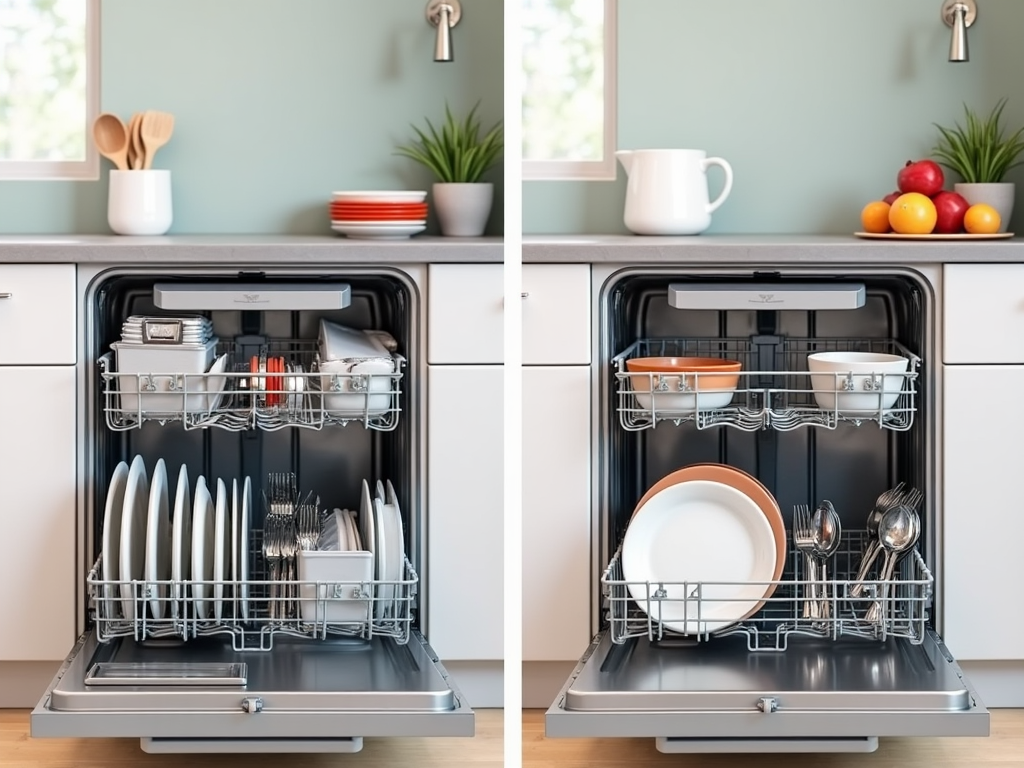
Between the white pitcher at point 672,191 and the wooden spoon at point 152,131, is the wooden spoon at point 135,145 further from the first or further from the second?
the white pitcher at point 672,191

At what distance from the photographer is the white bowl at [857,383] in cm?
189

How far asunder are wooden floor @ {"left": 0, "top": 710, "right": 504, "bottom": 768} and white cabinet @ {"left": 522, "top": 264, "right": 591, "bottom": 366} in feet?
2.23

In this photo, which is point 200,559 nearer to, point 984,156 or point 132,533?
point 132,533

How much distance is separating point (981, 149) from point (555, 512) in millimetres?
1136

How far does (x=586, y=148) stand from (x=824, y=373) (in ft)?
2.68

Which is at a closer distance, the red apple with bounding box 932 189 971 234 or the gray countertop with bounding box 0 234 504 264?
the gray countertop with bounding box 0 234 504 264

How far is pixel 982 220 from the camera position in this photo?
6.78 ft

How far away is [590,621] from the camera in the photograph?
200 centimetres

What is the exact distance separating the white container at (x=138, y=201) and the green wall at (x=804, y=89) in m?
0.96

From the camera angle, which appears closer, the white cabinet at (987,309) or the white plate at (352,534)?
the white cabinet at (987,309)

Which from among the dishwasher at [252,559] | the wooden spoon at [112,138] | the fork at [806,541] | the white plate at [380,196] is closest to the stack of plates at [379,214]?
the white plate at [380,196]

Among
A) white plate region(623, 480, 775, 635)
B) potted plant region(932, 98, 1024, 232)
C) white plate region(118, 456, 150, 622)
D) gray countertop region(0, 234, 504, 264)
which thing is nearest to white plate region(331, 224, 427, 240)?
gray countertop region(0, 234, 504, 264)

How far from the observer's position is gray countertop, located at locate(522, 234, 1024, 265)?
6.22 feet

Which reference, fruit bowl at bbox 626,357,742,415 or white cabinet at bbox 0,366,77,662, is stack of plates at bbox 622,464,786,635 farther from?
white cabinet at bbox 0,366,77,662
